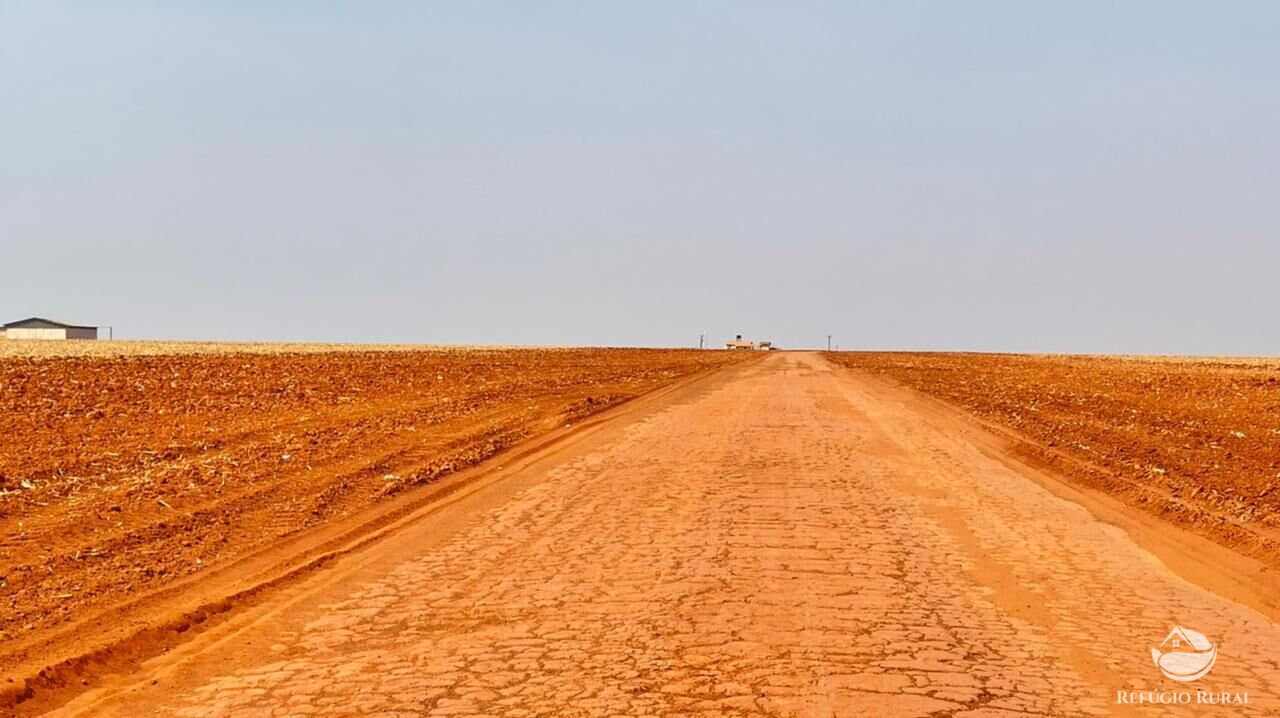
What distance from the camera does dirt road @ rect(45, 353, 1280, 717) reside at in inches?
253

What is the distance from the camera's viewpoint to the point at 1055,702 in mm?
6266

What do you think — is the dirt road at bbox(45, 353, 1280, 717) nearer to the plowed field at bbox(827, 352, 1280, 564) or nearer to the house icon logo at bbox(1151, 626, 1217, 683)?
the house icon logo at bbox(1151, 626, 1217, 683)

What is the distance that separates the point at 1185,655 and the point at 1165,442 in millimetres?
13324

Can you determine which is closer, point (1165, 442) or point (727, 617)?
point (727, 617)

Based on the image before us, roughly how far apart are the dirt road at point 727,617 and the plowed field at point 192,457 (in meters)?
1.77

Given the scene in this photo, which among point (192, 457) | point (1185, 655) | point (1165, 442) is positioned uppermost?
point (1165, 442)

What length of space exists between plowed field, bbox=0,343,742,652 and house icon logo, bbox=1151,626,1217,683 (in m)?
8.15

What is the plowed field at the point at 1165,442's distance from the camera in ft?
41.9

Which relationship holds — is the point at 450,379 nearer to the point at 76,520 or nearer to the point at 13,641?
the point at 76,520

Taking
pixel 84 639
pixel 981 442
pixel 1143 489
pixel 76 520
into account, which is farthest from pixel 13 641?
pixel 981 442

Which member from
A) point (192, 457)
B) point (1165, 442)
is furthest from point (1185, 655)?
point (192, 457)

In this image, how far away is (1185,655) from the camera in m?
7.25

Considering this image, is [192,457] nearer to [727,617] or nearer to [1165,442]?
[727,617]

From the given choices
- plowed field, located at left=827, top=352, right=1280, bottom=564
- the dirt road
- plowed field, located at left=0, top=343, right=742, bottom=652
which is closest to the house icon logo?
the dirt road
